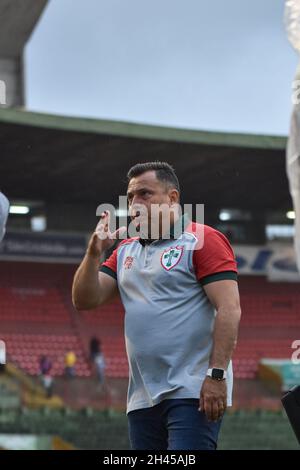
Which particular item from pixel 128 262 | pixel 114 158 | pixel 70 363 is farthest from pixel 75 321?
pixel 128 262

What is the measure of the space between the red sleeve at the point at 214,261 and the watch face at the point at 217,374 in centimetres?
34

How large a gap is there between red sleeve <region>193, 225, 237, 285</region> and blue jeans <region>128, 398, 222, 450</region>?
0.45 metres

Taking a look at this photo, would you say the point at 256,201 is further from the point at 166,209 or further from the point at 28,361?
the point at 166,209

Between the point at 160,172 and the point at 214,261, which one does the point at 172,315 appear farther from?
the point at 160,172

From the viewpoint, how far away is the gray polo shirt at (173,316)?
3.99 meters

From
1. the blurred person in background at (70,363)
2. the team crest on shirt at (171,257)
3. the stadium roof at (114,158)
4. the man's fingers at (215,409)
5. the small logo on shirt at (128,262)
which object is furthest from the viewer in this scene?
the stadium roof at (114,158)

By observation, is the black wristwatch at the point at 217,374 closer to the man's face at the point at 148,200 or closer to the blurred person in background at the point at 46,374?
the man's face at the point at 148,200

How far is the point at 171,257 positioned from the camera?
4.09m

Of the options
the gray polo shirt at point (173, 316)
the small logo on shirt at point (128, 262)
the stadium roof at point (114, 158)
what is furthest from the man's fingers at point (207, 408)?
the stadium roof at point (114, 158)

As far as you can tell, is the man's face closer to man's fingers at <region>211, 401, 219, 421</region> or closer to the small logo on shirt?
the small logo on shirt

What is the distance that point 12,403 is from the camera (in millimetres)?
18141

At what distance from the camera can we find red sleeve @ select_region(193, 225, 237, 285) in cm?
399

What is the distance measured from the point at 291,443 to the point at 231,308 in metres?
16.3

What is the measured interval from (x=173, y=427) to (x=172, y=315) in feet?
1.33
